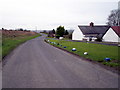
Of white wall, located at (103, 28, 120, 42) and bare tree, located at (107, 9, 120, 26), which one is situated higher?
Result: bare tree, located at (107, 9, 120, 26)

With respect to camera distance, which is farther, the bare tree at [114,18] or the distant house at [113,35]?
the bare tree at [114,18]

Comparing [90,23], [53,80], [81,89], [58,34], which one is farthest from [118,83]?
[58,34]

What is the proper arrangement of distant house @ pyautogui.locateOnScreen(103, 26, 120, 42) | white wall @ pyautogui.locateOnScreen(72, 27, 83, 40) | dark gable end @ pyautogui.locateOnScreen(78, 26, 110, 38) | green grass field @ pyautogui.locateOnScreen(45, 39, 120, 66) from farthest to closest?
white wall @ pyautogui.locateOnScreen(72, 27, 83, 40) < dark gable end @ pyautogui.locateOnScreen(78, 26, 110, 38) < distant house @ pyautogui.locateOnScreen(103, 26, 120, 42) < green grass field @ pyautogui.locateOnScreen(45, 39, 120, 66)

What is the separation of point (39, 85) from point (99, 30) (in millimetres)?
40929

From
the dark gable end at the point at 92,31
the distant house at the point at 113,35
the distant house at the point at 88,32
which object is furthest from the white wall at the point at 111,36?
the dark gable end at the point at 92,31

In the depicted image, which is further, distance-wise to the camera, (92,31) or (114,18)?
(114,18)

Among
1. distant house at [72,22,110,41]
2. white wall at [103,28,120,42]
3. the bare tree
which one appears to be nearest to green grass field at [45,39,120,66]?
white wall at [103,28,120,42]

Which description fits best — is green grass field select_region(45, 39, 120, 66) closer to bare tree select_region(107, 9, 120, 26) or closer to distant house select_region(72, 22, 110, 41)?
distant house select_region(72, 22, 110, 41)

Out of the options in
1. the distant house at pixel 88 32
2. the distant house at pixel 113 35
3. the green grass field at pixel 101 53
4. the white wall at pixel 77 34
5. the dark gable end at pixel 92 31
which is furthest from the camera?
the white wall at pixel 77 34

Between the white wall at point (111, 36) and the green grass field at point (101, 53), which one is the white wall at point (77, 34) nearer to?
the white wall at point (111, 36)

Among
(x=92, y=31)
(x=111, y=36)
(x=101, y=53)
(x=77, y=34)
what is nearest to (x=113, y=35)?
(x=111, y=36)

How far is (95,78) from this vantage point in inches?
218

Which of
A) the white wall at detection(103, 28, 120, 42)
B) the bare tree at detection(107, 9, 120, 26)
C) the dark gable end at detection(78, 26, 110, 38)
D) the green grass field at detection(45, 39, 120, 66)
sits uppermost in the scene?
the bare tree at detection(107, 9, 120, 26)

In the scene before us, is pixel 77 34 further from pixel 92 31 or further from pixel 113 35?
pixel 113 35
